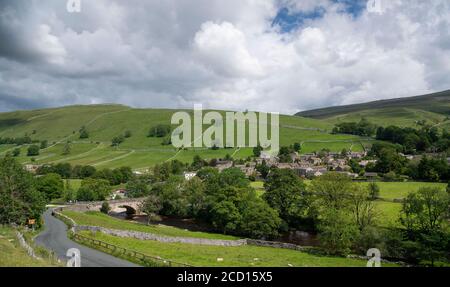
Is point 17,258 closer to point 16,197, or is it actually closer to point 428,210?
point 16,197

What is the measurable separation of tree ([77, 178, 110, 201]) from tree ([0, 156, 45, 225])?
4208 cm

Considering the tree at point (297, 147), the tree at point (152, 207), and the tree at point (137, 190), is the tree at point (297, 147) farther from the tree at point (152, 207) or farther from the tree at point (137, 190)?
the tree at point (152, 207)

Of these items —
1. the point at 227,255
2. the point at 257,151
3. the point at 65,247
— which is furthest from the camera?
the point at 257,151

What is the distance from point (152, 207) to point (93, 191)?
27.7 metres

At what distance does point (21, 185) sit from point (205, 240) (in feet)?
84.3

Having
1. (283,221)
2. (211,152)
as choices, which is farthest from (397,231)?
(211,152)

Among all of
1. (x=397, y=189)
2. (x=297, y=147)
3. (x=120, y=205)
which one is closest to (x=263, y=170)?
(x=297, y=147)

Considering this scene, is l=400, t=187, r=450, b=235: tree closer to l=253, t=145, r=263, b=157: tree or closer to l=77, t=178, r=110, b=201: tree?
l=77, t=178, r=110, b=201: tree

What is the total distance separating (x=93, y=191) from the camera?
94375mm

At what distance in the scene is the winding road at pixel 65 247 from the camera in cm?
3062

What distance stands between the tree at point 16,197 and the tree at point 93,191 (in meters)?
42.1

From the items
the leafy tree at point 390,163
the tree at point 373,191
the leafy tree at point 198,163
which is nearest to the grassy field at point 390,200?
the tree at point 373,191

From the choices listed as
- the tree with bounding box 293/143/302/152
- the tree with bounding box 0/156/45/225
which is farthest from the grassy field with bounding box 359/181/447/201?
the tree with bounding box 293/143/302/152

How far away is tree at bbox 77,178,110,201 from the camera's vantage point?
92.6 m
